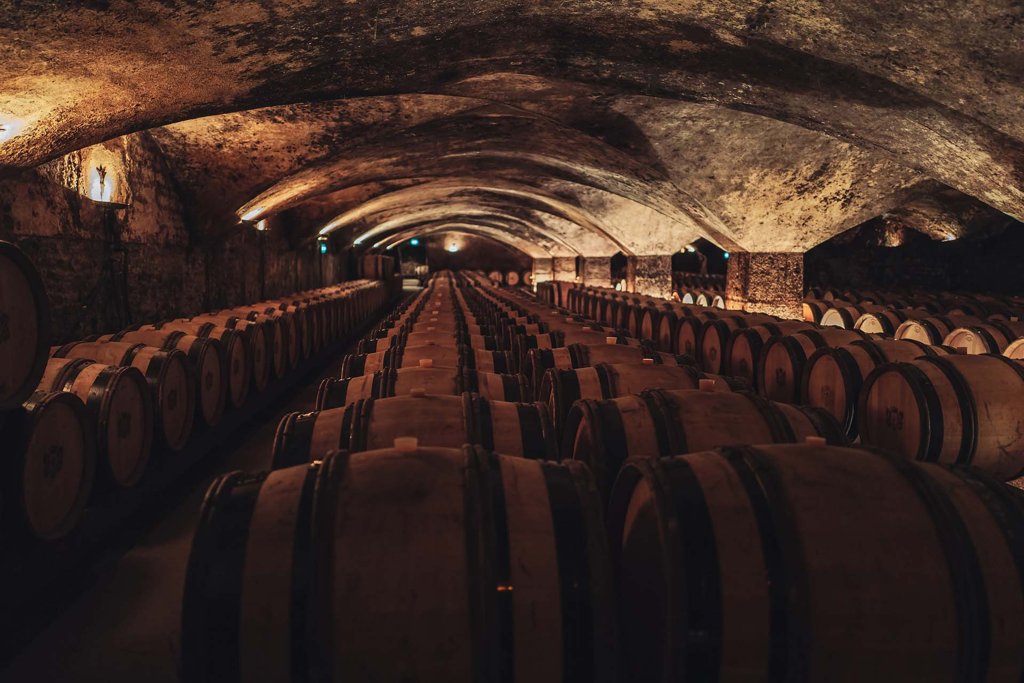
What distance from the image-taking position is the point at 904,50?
4.00 m

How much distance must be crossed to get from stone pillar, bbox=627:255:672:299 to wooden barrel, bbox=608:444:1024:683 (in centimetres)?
1607

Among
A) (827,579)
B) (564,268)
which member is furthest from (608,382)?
(564,268)

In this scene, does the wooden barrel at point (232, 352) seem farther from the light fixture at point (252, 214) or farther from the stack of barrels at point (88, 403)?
the light fixture at point (252, 214)

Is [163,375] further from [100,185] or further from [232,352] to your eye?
[100,185]

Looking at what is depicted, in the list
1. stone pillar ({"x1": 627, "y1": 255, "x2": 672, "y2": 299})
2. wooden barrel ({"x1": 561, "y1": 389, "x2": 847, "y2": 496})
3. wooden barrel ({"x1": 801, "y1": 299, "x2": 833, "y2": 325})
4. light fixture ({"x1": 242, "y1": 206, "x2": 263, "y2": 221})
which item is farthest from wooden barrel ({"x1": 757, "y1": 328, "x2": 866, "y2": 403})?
stone pillar ({"x1": 627, "y1": 255, "x2": 672, "y2": 299})

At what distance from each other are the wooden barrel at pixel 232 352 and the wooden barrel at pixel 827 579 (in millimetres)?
5173

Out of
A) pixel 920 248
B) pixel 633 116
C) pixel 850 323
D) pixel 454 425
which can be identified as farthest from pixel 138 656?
pixel 920 248

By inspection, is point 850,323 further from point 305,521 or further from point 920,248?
point 920,248

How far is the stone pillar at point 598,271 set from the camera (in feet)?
75.8

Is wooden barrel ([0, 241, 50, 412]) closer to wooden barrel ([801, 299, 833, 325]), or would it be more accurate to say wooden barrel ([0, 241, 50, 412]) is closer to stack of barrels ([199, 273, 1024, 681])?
stack of barrels ([199, 273, 1024, 681])

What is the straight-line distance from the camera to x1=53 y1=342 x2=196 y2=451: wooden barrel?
4480 mm

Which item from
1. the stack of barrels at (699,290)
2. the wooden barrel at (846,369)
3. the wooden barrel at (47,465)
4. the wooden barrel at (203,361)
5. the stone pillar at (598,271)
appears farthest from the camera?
the stone pillar at (598,271)

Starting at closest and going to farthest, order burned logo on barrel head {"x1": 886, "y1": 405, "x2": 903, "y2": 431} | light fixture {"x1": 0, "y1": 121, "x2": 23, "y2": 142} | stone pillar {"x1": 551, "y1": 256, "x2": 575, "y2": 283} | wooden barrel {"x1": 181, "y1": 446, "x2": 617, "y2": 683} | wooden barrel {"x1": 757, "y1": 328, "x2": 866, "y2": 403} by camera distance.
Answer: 1. wooden barrel {"x1": 181, "y1": 446, "x2": 617, "y2": 683}
2. burned logo on barrel head {"x1": 886, "y1": 405, "x2": 903, "y2": 431}
3. light fixture {"x1": 0, "y1": 121, "x2": 23, "y2": 142}
4. wooden barrel {"x1": 757, "y1": 328, "x2": 866, "y2": 403}
5. stone pillar {"x1": 551, "y1": 256, "x2": 575, "y2": 283}

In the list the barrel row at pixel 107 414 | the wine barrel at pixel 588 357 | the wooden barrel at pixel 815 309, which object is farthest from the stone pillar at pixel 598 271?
the wine barrel at pixel 588 357
